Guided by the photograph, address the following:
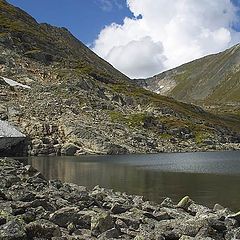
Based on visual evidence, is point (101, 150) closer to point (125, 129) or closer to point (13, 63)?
point (125, 129)

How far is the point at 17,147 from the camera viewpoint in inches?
4624

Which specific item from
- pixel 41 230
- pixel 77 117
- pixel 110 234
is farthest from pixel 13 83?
pixel 41 230

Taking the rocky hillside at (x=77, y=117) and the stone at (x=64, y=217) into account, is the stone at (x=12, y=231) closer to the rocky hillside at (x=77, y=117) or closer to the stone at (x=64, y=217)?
the stone at (x=64, y=217)

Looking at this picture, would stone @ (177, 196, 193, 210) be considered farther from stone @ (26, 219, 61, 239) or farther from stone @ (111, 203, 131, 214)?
stone @ (26, 219, 61, 239)

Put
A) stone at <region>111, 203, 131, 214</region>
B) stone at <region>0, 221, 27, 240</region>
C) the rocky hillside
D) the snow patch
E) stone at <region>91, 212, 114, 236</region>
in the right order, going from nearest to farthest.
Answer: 1. stone at <region>0, 221, 27, 240</region>
2. stone at <region>91, 212, 114, 236</region>
3. stone at <region>111, 203, 131, 214</region>
4. the rocky hillside
5. the snow patch

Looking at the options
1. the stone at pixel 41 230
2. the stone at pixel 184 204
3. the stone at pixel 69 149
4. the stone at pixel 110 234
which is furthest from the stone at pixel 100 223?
the stone at pixel 69 149

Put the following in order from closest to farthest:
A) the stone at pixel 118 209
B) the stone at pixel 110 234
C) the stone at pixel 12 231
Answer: the stone at pixel 12 231 < the stone at pixel 110 234 < the stone at pixel 118 209

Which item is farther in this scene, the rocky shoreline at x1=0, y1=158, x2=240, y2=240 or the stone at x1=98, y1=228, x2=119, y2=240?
the stone at x1=98, y1=228, x2=119, y2=240

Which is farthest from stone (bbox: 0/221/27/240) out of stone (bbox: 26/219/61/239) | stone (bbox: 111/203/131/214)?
stone (bbox: 111/203/131/214)

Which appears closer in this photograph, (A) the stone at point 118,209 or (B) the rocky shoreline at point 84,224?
(B) the rocky shoreline at point 84,224

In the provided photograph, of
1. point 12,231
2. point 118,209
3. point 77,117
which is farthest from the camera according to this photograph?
point 77,117

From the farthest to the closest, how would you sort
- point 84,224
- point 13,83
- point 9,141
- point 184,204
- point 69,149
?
1. point 13,83
2. point 69,149
3. point 9,141
4. point 184,204
5. point 84,224

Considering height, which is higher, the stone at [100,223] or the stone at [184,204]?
the stone at [100,223]

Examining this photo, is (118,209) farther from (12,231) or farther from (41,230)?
(12,231)
